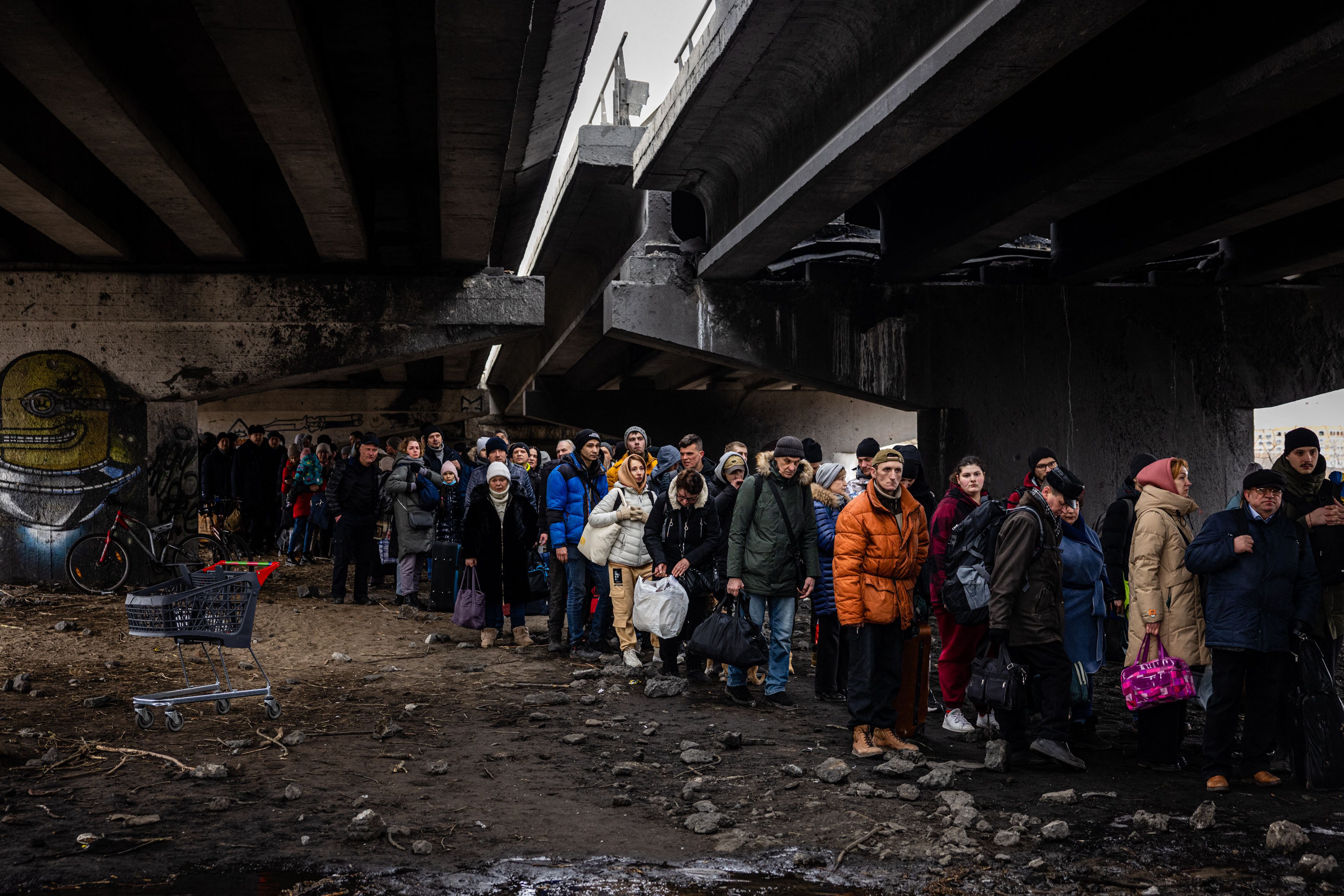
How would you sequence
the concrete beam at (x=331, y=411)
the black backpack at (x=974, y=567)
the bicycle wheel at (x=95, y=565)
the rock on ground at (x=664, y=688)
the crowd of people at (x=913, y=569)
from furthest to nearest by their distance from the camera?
the concrete beam at (x=331, y=411), the bicycle wheel at (x=95, y=565), the rock on ground at (x=664, y=688), the black backpack at (x=974, y=567), the crowd of people at (x=913, y=569)

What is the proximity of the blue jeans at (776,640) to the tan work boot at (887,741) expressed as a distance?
1.24 metres

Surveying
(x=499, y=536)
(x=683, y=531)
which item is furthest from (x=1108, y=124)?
(x=499, y=536)

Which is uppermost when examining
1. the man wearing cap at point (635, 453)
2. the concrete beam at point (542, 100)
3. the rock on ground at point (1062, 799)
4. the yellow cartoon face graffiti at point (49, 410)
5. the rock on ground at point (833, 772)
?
the concrete beam at point (542, 100)

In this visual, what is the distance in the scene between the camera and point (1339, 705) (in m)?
5.28

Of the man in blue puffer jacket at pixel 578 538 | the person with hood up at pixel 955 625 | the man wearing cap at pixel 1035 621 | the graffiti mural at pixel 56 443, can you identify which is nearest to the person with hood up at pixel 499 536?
the man in blue puffer jacket at pixel 578 538

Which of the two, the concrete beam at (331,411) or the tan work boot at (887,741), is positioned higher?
the concrete beam at (331,411)

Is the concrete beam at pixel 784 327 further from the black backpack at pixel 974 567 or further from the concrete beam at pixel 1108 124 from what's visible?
the black backpack at pixel 974 567

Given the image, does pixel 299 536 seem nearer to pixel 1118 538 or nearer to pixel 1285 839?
pixel 1118 538

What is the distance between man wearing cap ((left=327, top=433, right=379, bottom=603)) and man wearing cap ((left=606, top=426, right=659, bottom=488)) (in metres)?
3.37

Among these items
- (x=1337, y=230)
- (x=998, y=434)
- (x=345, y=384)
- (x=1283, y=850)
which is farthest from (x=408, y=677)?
(x=345, y=384)

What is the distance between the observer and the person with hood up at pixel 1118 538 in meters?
7.23

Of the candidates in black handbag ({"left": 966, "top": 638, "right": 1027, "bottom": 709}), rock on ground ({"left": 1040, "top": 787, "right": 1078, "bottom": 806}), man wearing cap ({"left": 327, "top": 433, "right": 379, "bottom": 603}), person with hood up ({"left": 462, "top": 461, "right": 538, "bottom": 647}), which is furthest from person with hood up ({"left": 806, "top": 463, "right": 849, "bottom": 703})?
man wearing cap ({"left": 327, "top": 433, "right": 379, "bottom": 603})

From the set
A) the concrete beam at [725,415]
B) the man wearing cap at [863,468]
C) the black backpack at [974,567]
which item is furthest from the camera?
the concrete beam at [725,415]

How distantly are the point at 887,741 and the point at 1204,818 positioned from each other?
1.77m
